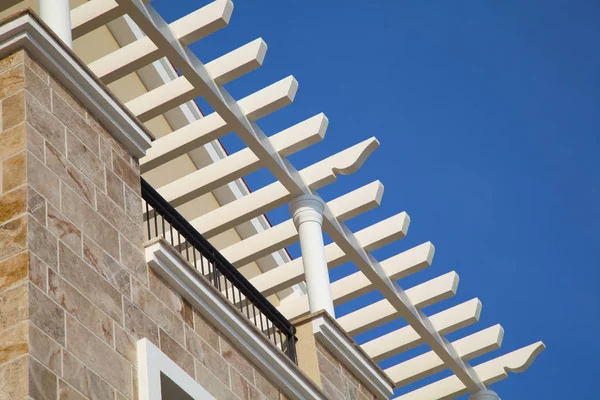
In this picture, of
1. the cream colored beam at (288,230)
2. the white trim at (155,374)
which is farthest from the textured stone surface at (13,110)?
the cream colored beam at (288,230)

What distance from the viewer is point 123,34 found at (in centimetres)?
1605

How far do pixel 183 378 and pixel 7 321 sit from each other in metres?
1.81

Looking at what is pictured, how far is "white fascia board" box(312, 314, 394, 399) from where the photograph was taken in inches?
469

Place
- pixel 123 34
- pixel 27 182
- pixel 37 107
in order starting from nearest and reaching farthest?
pixel 27 182 < pixel 37 107 < pixel 123 34

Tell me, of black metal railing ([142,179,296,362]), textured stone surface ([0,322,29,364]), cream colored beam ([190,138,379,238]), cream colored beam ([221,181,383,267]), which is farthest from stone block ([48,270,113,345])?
cream colored beam ([221,181,383,267])

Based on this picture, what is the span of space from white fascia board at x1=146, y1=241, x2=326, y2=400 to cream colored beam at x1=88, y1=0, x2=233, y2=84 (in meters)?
3.00

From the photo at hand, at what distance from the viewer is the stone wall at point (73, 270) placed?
7.80 m

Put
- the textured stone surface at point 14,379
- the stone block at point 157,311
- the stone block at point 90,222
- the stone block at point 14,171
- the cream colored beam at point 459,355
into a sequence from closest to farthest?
the textured stone surface at point 14,379, the stone block at point 14,171, the stone block at point 90,222, the stone block at point 157,311, the cream colored beam at point 459,355

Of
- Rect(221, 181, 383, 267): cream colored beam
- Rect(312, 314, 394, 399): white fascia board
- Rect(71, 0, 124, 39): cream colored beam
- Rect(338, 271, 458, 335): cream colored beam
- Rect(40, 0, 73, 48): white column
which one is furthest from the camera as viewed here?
Rect(338, 271, 458, 335): cream colored beam

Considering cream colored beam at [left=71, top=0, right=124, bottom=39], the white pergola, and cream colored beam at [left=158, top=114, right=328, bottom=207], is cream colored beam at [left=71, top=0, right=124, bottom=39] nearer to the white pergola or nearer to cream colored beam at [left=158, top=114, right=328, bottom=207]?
the white pergola

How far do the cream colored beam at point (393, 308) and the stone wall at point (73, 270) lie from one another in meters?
4.86

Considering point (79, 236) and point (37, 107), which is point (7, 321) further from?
point (37, 107)

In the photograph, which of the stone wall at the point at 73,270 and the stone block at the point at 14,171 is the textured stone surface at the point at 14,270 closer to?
the stone wall at the point at 73,270

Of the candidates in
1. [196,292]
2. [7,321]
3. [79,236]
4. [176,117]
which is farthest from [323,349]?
[176,117]
